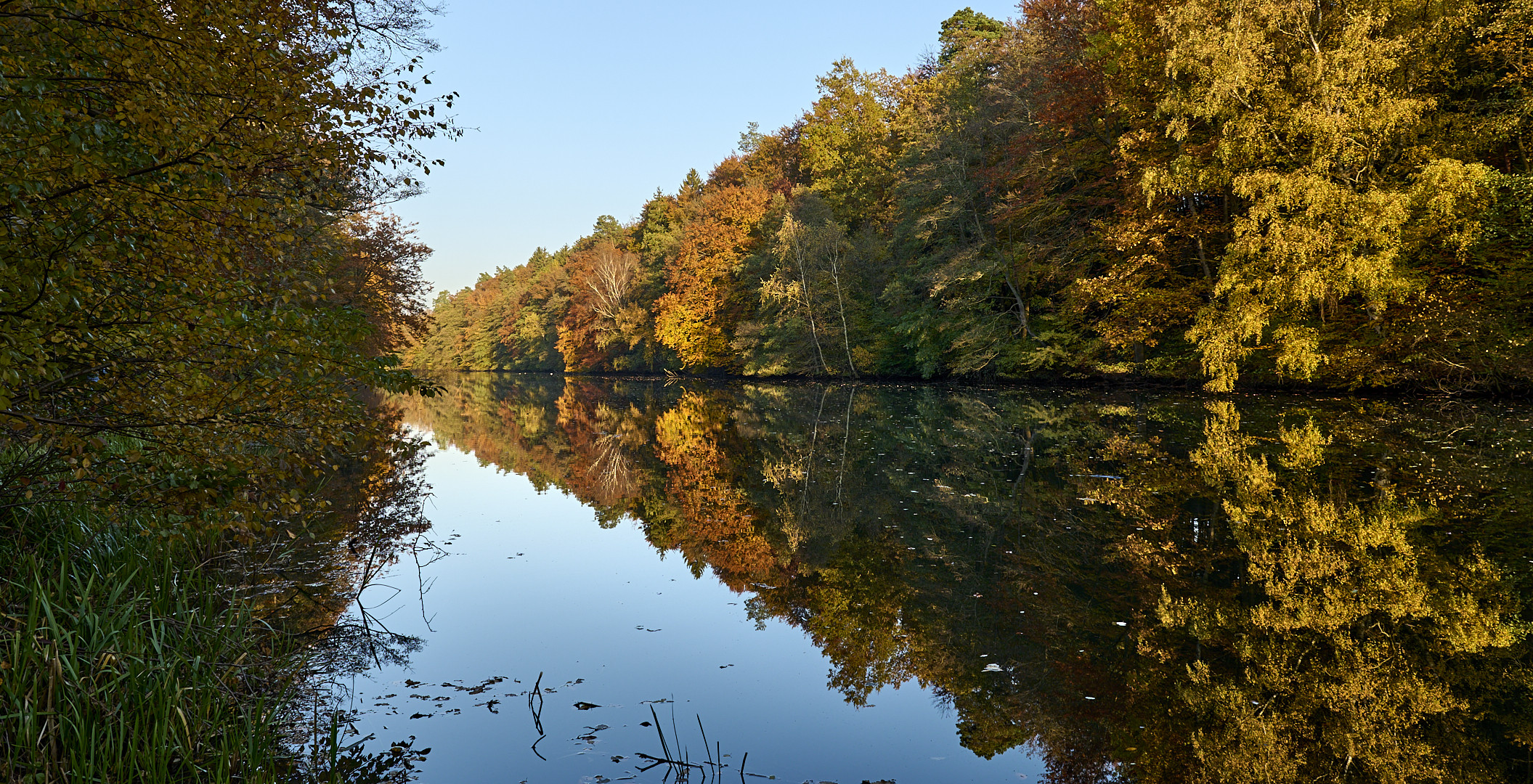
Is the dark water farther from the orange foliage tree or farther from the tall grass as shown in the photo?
the orange foliage tree

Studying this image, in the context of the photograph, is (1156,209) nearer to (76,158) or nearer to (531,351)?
(76,158)

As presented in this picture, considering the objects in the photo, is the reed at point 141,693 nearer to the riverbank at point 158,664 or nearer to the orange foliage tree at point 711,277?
the riverbank at point 158,664

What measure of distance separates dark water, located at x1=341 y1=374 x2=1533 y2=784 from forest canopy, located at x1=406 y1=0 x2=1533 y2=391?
21.5ft

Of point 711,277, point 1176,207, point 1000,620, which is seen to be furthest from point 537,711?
point 711,277

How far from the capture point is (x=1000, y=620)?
223 inches

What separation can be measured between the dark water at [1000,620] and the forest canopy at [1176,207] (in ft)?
21.5

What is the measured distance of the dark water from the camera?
381cm

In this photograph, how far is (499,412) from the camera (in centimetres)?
2931

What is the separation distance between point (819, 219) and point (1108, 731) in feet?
117

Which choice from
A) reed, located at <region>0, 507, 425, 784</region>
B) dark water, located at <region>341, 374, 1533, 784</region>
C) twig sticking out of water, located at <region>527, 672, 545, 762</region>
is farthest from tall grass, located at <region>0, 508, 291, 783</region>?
twig sticking out of water, located at <region>527, 672, 545, 762</region>

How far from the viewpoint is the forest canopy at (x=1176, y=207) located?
1678 centimetres

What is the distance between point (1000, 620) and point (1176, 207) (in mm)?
22334

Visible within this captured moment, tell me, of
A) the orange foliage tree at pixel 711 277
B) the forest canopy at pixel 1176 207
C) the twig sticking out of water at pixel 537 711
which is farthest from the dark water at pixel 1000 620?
the orange foliage tree at pixel 711 277

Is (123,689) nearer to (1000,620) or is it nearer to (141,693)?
(141,693)
